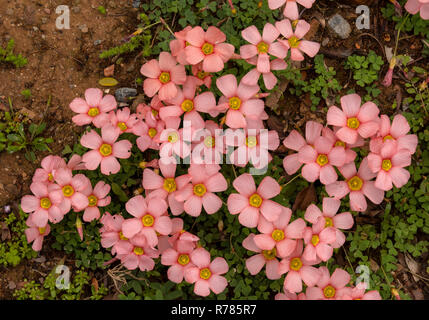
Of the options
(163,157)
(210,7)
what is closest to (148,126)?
(163,157)

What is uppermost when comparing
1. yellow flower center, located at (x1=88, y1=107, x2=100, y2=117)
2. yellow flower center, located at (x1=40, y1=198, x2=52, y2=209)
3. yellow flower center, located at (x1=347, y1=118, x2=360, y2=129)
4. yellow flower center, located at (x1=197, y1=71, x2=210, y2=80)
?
yellow flower center, located at (x1=197, y1=71, x2=210, y2=80)

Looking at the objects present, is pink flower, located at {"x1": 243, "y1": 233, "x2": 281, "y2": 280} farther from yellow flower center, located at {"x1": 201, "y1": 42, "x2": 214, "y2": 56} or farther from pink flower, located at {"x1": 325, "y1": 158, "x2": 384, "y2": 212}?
yellow flower center, located at {"x1": 201, "y1": 42, "x2": 214, "y2": 56}

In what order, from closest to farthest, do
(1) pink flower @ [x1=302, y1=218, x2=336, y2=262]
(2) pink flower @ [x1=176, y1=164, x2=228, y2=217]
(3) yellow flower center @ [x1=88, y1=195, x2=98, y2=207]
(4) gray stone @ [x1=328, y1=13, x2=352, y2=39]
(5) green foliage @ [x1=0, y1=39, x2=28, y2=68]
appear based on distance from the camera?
(1) pink flower @ [x1=302, y1=218, x2=336, y2=262]
(2) pink flower @ [x1=176, y1=164, x2=228, y2=217]
(3) yellow flower center @ [x1=88, y1=195, x2=98, y2=207]
(5) green foliage @ [x1=0, y1=39, x2=28, y2=68]
(4) gray stone @ [x1=328, y1=13, x2=352, y2=39]

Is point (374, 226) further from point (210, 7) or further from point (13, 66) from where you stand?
point (13, 66)

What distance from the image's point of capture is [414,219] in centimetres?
299

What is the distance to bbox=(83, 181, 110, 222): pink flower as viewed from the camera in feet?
9.02

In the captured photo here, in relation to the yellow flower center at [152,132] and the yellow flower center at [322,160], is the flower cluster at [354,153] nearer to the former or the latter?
the yellow flower center at [322,160]

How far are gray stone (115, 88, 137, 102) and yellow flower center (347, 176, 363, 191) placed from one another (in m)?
1.60

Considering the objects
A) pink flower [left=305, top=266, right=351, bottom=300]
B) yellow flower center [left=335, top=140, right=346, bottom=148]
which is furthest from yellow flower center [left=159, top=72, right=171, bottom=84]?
pink flower [left=305, top=266, right=351, bottom=300]

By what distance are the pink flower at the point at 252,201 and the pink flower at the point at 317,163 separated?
8.8 inches

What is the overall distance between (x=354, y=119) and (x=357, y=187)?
420 mm

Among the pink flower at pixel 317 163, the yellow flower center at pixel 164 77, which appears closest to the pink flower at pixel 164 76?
the yellow flower center at pixel 164 77

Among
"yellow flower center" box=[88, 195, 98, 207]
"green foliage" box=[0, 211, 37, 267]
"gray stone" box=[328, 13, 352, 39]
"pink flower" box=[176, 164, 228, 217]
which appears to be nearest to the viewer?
"pink flower" box=[176, 164, 228, 217]

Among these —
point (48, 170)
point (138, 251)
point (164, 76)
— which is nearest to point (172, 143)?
point (164, 76)
